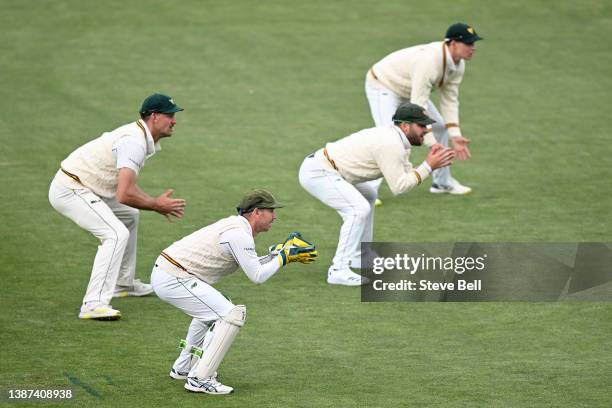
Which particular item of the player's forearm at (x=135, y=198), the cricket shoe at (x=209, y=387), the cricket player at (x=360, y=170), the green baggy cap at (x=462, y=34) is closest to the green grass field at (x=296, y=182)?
the cricket shoe at (x=209, y=387)

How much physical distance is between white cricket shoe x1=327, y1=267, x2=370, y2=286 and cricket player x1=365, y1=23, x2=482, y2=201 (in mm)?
1858

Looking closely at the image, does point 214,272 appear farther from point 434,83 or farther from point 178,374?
point 434,83

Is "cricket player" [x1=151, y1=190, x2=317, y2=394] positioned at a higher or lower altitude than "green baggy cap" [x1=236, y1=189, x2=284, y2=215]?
lower

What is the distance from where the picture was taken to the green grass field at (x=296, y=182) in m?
9.53

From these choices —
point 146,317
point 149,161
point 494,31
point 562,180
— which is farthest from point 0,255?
point 494,31

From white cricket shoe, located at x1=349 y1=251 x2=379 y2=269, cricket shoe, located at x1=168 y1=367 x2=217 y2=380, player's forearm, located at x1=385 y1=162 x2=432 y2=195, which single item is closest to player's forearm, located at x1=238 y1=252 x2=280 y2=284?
cricket shoe, located at x1=168 y1=367 x2=217 y2=380

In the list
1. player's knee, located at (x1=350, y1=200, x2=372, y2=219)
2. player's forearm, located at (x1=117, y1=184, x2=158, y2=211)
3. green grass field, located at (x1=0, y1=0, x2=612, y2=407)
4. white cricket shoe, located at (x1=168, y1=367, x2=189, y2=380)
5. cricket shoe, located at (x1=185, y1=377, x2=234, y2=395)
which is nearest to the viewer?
cricket shoe, located at (x1=185, y1=377, x2=234, y2=395)

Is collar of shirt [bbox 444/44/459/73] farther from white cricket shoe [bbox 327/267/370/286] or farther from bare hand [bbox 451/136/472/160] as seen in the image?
A: white cricket shoe [bbox 327/267/370/286]

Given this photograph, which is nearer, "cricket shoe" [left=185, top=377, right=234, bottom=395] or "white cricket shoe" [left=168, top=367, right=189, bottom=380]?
"cricket shoe" [left=185, top=377, right=234, bottom=395]

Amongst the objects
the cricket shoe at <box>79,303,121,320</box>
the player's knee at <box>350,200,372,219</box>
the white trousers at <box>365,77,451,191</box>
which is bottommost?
the cricket shoe at <box>79,303,121,320</box>

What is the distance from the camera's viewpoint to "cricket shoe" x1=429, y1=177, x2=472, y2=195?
611 inches

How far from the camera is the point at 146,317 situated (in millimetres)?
11172

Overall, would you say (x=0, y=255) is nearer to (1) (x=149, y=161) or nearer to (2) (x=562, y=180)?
(1) (x=149, y=161)

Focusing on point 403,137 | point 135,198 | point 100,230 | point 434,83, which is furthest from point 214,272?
point 434,83
